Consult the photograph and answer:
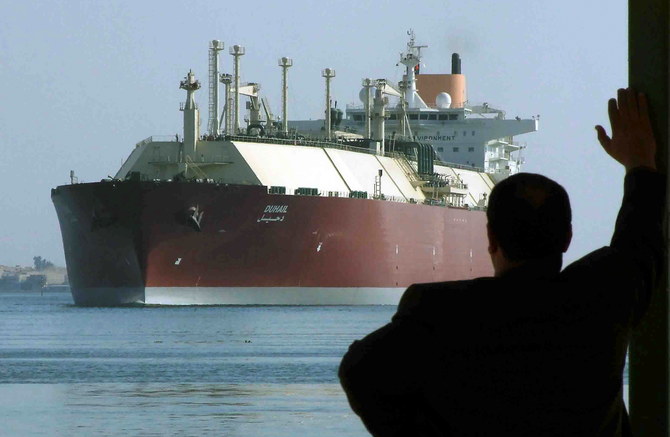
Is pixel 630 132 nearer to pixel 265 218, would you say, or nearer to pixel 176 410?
pixel 176 410

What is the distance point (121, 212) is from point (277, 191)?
5.37 m

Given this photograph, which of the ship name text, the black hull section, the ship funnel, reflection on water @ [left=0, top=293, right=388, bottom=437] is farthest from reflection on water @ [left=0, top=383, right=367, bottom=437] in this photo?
the ship funnel

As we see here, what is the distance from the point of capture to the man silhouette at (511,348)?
218cm

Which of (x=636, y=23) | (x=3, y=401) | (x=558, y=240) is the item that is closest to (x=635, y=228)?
(x=558, y=240)

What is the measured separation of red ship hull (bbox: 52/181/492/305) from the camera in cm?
4488

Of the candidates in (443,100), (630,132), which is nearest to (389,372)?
(630,132)

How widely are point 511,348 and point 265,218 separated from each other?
145ft

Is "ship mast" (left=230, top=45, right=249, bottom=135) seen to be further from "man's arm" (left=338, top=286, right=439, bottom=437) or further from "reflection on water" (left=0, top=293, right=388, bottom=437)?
"man's arm" (left=338, top=286, right=439, bottom=437)

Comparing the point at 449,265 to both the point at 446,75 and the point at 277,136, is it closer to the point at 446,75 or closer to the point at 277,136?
the point at 277,136

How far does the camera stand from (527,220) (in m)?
2.29

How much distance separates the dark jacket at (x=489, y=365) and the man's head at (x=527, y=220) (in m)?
0.06

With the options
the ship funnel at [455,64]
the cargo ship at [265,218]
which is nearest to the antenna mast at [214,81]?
the cargo ship at [265,218]

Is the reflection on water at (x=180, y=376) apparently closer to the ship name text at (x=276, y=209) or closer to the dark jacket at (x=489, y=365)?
the ship name text at (x=276, y=209)

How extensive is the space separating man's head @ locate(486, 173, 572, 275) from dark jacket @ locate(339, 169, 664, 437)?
60 mm
